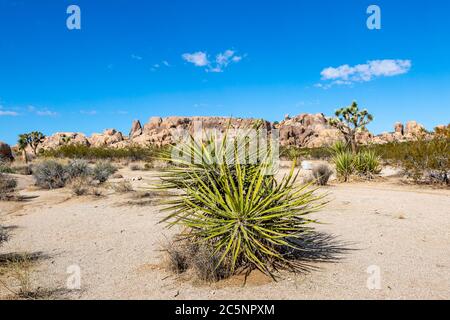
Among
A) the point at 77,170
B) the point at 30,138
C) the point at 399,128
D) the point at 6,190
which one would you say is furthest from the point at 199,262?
the point at 399,128

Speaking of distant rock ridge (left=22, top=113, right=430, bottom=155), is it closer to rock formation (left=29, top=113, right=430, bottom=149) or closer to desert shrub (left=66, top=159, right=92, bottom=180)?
rock formation (left=29, top=113, right=430, bottom=149)

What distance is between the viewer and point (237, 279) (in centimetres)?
417

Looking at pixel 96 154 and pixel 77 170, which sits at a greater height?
pixel 96 154

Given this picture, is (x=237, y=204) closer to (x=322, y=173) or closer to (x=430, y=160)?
(x=322, y=173)

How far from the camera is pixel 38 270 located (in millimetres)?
4812

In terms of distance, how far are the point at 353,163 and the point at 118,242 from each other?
41.7 ft

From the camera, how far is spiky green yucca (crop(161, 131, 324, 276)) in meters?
3.95

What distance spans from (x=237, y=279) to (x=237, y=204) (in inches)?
39.6

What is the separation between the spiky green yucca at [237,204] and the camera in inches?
155

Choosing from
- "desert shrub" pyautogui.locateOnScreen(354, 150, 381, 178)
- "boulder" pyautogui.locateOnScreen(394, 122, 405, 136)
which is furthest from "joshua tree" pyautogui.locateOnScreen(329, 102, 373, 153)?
"boulder" pyautogui.locateOnScreen(394, 122, 405, 136)
